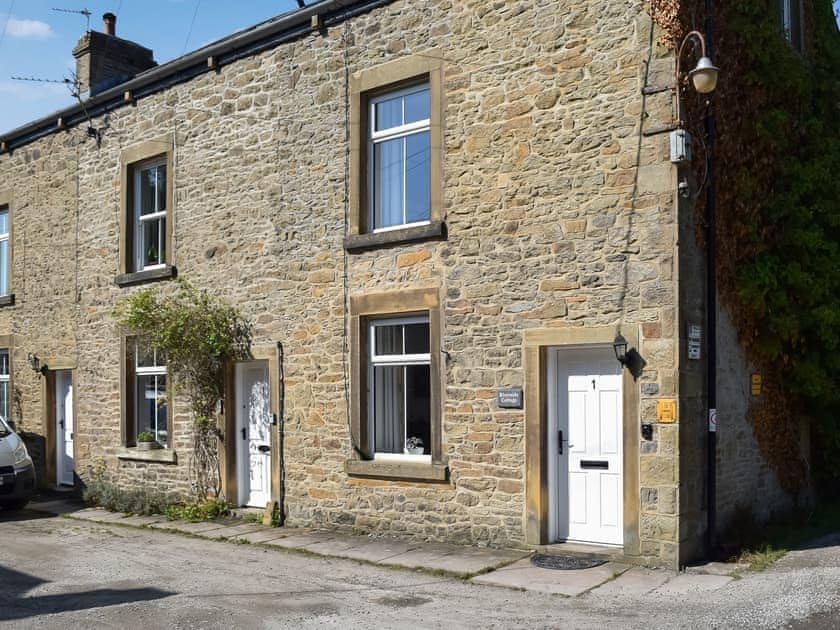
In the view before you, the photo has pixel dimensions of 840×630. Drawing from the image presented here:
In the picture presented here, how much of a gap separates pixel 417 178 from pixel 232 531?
16.9 ft

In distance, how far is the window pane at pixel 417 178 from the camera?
11.4 m

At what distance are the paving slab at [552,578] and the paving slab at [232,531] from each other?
13.3 ft

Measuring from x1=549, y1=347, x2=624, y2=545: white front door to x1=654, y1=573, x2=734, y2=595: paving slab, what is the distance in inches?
38.0

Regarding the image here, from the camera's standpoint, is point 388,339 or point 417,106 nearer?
point 417,106

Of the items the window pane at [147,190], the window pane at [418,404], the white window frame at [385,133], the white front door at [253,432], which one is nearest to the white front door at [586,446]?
the window pane at [418,404]

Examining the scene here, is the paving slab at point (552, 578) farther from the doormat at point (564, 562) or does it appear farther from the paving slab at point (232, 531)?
the paving slab at point (232, 531)

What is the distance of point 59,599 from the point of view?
8.55m

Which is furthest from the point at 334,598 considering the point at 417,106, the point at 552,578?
the point at 417,106

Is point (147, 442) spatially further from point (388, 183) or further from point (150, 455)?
point (388, 183)

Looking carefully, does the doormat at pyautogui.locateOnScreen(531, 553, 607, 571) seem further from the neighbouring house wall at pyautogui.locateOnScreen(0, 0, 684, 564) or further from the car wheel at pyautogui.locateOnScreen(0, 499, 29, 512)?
the car wheel at pyautogui.locateOnScreen(0, 499, 29, 512)

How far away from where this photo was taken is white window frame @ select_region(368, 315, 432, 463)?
11.3 metres

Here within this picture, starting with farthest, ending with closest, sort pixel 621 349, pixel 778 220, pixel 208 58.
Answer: pixel 208 58, pixel 778 220, pixel 621 349

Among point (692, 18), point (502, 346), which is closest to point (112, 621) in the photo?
point (502, 346)

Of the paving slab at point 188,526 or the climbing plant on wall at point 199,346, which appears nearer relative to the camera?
the paving slab at point 188,526
